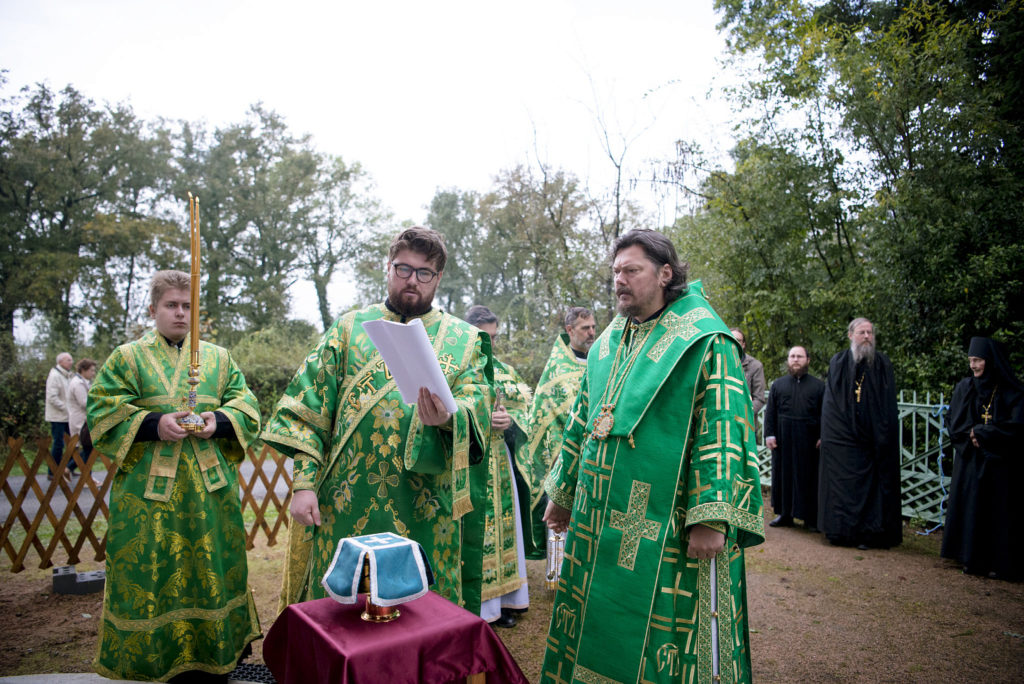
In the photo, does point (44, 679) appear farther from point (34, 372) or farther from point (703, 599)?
point (34, 372)

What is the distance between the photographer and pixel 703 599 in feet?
7.80

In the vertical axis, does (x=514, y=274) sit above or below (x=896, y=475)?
Answer: above

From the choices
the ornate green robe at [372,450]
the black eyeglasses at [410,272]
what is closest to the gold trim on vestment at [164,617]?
the ornate green robe at [372,450]

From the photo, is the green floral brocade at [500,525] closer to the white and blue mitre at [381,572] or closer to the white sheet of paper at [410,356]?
the white sheet of paper at [410,356]

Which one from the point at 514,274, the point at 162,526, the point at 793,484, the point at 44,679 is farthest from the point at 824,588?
the point at 514,274

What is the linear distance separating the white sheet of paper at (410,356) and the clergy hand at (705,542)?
101cm

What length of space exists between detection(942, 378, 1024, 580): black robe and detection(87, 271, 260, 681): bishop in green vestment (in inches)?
240

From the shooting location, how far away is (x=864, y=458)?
6.81 m

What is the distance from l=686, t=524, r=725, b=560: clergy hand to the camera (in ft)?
7.54

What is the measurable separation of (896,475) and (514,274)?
18.5m

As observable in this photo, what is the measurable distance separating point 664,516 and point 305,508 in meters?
1.40

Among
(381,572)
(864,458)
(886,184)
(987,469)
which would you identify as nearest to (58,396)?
(381,572)

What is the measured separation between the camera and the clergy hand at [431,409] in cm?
246

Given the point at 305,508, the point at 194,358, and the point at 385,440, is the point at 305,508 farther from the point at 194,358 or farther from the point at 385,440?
the point at 194,358
